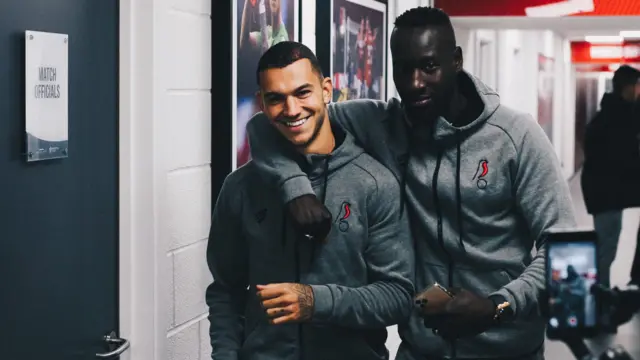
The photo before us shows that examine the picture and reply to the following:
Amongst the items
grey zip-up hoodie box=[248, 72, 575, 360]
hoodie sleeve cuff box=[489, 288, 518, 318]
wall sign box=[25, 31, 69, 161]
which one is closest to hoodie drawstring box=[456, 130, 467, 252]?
grey zip-up hoodie box=[248, 72, 575, 360]

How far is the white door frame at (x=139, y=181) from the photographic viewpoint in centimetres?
261

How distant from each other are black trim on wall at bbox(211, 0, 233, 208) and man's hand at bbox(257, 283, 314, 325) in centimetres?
112

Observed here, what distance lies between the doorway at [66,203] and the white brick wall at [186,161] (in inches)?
6.5

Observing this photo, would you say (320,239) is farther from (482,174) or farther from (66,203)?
(66,203)

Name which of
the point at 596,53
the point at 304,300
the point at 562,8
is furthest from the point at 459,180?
the point at 596,53

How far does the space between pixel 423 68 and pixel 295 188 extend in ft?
1.06

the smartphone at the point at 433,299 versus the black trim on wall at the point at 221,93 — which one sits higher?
the black trim on wall at the point at 221,93

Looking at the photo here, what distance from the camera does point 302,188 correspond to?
1.97 metres

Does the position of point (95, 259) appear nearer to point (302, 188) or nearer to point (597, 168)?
point (302, 188)

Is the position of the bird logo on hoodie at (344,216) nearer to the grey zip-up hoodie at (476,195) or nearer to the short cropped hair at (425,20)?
the grey zip-up hoodie at (476,195)

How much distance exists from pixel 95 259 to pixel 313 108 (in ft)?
2.56

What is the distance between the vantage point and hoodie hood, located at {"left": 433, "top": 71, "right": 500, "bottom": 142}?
2.03 m

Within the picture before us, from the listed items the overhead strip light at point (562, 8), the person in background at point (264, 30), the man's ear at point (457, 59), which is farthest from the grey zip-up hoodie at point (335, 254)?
the overhead strip light at point (562, 8)

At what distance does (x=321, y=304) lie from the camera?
1959mm
